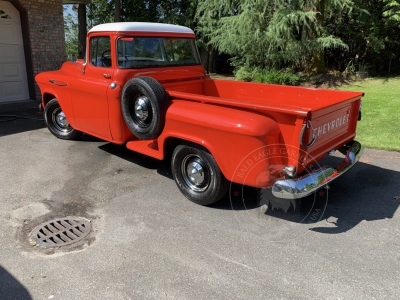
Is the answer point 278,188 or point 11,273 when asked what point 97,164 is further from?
point 278,188

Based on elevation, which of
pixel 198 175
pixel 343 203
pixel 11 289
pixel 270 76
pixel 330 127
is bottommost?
pixel 11 289

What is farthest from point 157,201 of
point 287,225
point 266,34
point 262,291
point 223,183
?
point 266,34

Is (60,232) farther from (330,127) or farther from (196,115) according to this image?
(330,127)

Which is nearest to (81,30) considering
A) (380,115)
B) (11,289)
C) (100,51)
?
(100,51)

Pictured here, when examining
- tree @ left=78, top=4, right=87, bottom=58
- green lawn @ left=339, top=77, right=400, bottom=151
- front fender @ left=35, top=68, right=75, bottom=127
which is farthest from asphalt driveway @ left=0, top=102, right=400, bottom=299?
tree @ left=78, top=4, right=87, bottom=58

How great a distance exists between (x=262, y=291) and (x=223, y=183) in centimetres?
133

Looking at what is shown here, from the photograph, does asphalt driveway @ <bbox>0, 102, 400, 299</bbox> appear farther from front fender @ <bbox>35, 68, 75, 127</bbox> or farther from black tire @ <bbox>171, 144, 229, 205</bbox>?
front fender @ <bbox>35, 68, 75, 127</bbox>

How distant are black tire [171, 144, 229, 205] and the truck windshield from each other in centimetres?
158

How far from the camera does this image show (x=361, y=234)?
3.52 m

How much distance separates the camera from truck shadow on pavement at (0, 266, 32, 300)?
266 centimetres

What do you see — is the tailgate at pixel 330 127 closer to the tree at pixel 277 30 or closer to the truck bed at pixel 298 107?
the truck bed at pixel 298 107

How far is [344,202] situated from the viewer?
4188mm

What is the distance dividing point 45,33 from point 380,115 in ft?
31.3

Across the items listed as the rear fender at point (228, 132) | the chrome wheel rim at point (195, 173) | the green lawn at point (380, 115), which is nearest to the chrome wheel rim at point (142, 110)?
the rear fender at point (228, 132)
